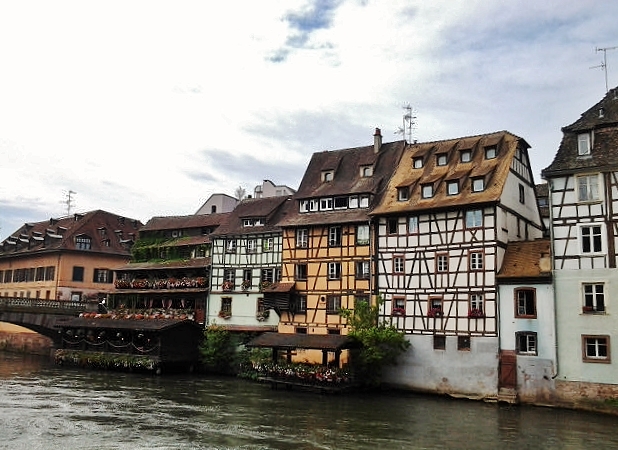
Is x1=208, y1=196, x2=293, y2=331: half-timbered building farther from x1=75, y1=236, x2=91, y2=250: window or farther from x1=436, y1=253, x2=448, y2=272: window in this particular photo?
x1=75, y1=236, x2=91, y2=250: window

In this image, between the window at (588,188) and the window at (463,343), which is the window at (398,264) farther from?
the window at (588,188)

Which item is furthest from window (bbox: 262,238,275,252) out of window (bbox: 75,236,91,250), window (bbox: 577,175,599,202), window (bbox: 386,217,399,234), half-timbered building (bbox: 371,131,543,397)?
window (bbox: 75,236,91,250)

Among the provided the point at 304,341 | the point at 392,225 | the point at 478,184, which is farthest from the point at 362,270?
the point at 478,184

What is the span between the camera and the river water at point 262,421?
70.3 ft

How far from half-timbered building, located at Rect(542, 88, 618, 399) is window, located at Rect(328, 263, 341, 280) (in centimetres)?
1318

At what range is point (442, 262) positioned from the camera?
3494cm

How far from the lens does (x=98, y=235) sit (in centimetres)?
6412

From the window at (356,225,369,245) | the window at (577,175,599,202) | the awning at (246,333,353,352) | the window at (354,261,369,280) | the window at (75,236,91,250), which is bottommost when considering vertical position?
the awning at (246,333,353,352)

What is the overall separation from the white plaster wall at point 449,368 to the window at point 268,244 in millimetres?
12823

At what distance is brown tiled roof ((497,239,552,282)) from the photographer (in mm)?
31375

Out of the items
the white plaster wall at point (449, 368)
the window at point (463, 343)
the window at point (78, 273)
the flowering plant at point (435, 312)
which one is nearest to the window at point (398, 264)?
the flowering plant at point (435, 312)

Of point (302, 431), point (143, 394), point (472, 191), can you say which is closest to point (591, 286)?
point (472, 191)

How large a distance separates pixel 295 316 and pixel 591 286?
708 inches

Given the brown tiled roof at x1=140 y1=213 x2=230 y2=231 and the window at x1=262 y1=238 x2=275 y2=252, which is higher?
the brown tiled roof at x1=140 y1=213 x2=230 y2=231
